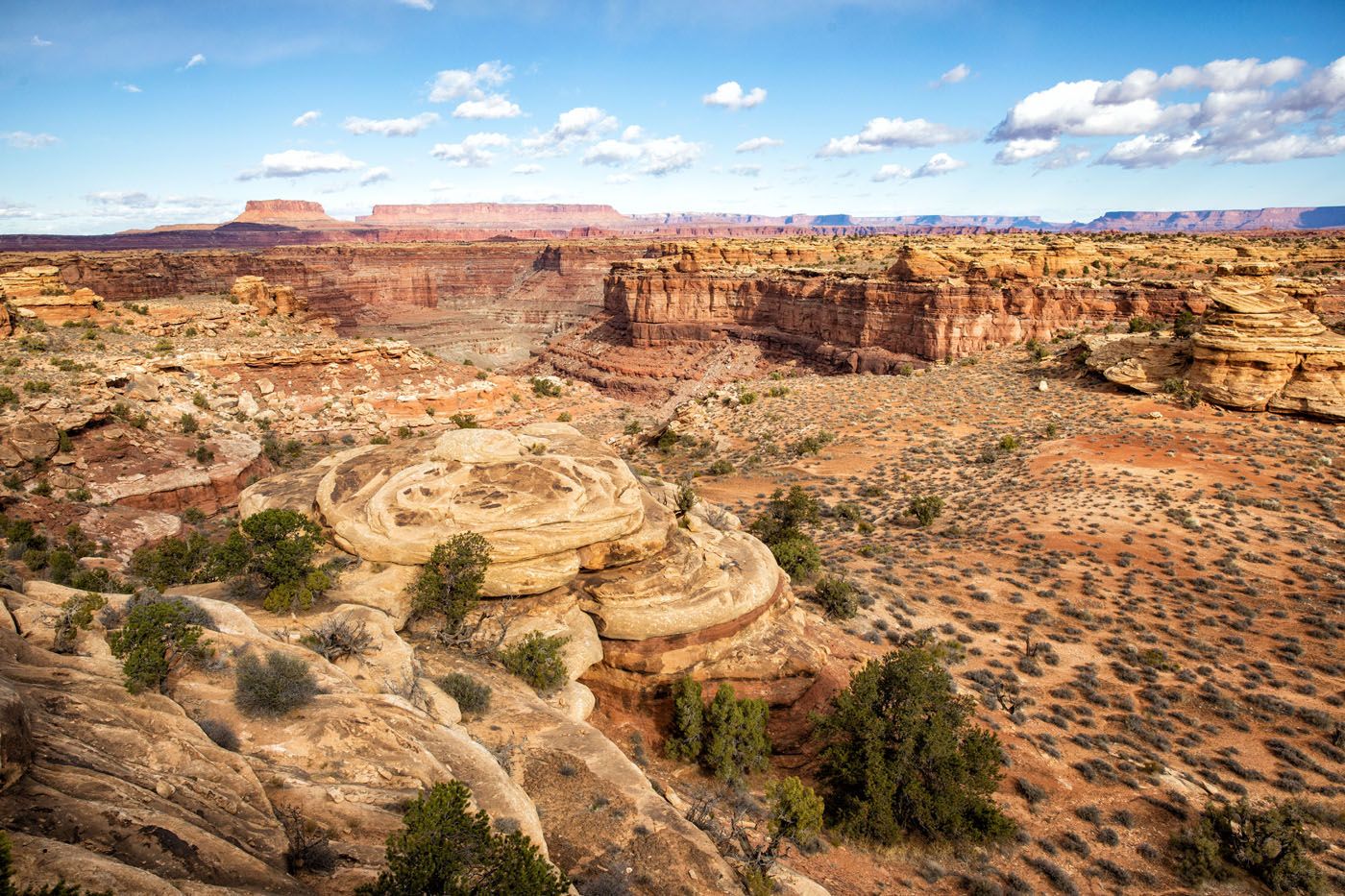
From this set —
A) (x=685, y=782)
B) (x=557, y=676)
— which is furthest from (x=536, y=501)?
(x=685, y=782)

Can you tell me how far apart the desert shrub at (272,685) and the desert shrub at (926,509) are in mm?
18556

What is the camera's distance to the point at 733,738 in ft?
37.4

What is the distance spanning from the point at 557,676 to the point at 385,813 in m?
4.92

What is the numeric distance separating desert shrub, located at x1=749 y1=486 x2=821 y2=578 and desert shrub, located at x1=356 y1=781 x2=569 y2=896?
37.4 ft

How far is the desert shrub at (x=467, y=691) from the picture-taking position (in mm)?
9586

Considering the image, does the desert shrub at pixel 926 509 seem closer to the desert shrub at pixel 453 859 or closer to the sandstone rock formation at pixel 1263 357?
the sandstone rock formation at pixel 1263 357

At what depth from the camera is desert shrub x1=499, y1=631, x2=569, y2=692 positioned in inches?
434

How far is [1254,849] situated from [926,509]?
1306cm

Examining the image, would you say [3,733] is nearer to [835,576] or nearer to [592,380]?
[835,576]

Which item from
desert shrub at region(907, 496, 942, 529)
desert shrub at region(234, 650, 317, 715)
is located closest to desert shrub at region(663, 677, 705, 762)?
desert shrub at region(234, 650, 317, 715)

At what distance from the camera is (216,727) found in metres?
6.92

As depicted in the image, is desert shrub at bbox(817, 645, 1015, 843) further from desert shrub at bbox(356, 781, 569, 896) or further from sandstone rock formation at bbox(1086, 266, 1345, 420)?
sandstone rock formation at bbox(1086, 266, 1345, 420)

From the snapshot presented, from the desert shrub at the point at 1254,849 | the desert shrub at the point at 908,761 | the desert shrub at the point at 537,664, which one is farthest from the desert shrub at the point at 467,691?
the desert shrub at the point at 1254,849

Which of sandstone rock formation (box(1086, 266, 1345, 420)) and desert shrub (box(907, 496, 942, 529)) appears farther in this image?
sandstone rock formation (box(1086, 266, 1345, 420))
